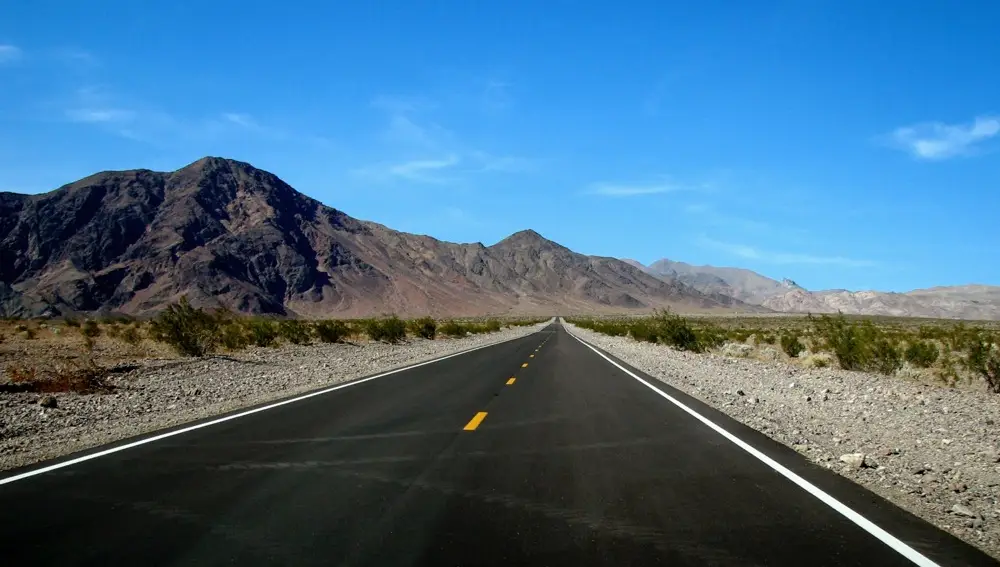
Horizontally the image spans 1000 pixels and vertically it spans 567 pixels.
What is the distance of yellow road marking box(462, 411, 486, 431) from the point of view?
10367 mm

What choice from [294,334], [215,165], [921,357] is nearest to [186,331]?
[294,334]

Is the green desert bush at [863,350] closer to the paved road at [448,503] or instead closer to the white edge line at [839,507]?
the paved road at [448,503]

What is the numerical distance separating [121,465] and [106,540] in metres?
2.97

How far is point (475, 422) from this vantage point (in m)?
11.0

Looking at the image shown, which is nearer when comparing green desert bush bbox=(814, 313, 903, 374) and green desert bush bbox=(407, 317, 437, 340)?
green desert bush bbox=(814, 313, 903, 374)

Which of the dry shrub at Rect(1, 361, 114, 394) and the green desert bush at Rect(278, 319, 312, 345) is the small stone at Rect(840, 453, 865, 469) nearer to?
the dry shrub at Rect(1, 361, 114, 394)

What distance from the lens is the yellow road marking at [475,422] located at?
34.0ft

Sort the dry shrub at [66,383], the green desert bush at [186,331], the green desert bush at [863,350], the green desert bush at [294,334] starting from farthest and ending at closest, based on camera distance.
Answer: the green desert bush at [294,334] < the green desert bush at [186,331] < the green desert bush at [863,350] < the dry shrub at [66,383]

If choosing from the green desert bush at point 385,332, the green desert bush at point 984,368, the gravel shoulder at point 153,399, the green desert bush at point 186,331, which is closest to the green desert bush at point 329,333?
the green desert bush at point 385,332

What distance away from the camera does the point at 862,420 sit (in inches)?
478

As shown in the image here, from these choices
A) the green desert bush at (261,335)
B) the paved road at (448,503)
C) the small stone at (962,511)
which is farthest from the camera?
the green desert bush at (261,335)

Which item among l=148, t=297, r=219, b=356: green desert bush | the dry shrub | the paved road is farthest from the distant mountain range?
the paved road

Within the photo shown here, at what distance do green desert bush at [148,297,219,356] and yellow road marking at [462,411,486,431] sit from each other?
18.2m

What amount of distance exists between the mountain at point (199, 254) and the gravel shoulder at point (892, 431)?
10576cm
